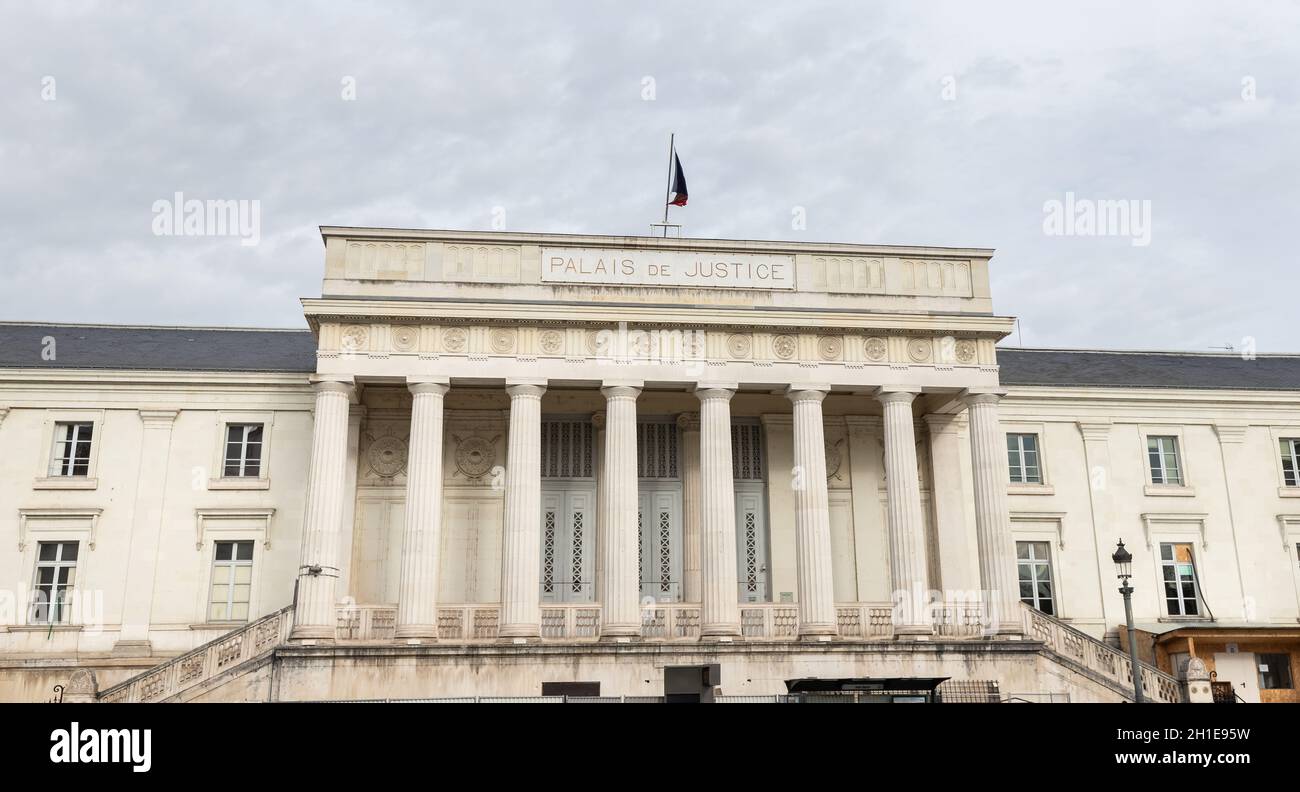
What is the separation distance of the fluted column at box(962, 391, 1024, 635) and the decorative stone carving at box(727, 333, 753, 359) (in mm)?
5952

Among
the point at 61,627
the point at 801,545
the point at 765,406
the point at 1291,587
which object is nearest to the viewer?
the point at 801,545

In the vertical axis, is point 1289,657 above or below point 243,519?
below

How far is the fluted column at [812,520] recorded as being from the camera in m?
26.9

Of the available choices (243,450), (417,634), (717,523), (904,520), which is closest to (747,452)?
(717,523)

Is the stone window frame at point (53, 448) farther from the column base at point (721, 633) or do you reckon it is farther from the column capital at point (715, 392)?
the column base at point (721, 633)

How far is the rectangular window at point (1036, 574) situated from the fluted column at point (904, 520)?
21.0 feet

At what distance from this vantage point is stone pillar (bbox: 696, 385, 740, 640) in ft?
86.8

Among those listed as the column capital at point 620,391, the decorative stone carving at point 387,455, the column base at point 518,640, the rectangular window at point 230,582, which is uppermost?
the column capital at point 620,391

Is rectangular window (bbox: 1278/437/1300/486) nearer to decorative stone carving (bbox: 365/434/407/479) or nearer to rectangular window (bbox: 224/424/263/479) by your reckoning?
decorative stone carving (bbox: 365/434/407/479)

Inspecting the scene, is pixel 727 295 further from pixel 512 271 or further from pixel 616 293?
pixel 512 271

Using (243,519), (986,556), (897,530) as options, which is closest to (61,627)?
(243,519)

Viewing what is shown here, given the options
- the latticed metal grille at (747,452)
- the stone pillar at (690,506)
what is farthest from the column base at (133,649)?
the latticed metal grille at (747,452)

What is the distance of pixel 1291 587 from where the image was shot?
3347cm
